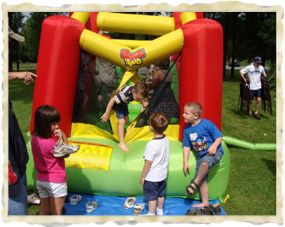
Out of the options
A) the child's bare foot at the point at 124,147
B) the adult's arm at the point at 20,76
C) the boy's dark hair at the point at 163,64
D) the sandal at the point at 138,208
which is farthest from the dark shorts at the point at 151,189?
the boy's dark hair at the point at 163,64

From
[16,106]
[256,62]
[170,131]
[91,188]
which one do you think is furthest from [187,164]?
[16,106]

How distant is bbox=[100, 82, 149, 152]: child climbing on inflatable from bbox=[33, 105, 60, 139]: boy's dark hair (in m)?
1.22

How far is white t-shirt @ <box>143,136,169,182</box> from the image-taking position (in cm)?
249

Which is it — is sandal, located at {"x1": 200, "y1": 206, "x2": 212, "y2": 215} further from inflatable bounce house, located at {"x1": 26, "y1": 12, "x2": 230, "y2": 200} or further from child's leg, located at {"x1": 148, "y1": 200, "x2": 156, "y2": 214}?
child's leg, located at {"x1": 148, "y1": 200, "x2": 156, "y2": 214}

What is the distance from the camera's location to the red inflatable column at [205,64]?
124 inches

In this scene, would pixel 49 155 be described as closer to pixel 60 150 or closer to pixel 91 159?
pixel 60 150

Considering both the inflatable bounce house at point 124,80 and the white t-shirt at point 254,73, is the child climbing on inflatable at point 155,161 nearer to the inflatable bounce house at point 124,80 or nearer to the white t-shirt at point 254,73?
the inflatable bounce house at point 124,80

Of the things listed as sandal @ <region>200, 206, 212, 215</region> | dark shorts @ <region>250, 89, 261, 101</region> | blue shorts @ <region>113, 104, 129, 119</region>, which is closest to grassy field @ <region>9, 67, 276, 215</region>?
sandal @ <region>200, 206, 212, 215</region>

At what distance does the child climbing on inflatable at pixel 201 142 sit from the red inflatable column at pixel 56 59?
152 centimetres

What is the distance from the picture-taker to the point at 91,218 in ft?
6.98

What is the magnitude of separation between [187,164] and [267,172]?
59.1 inches

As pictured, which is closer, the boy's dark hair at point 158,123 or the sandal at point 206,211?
the boy's dark hair at point 158,123

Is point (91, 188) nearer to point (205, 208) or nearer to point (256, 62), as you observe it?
point (205, 208)

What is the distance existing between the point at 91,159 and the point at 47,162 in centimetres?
86
